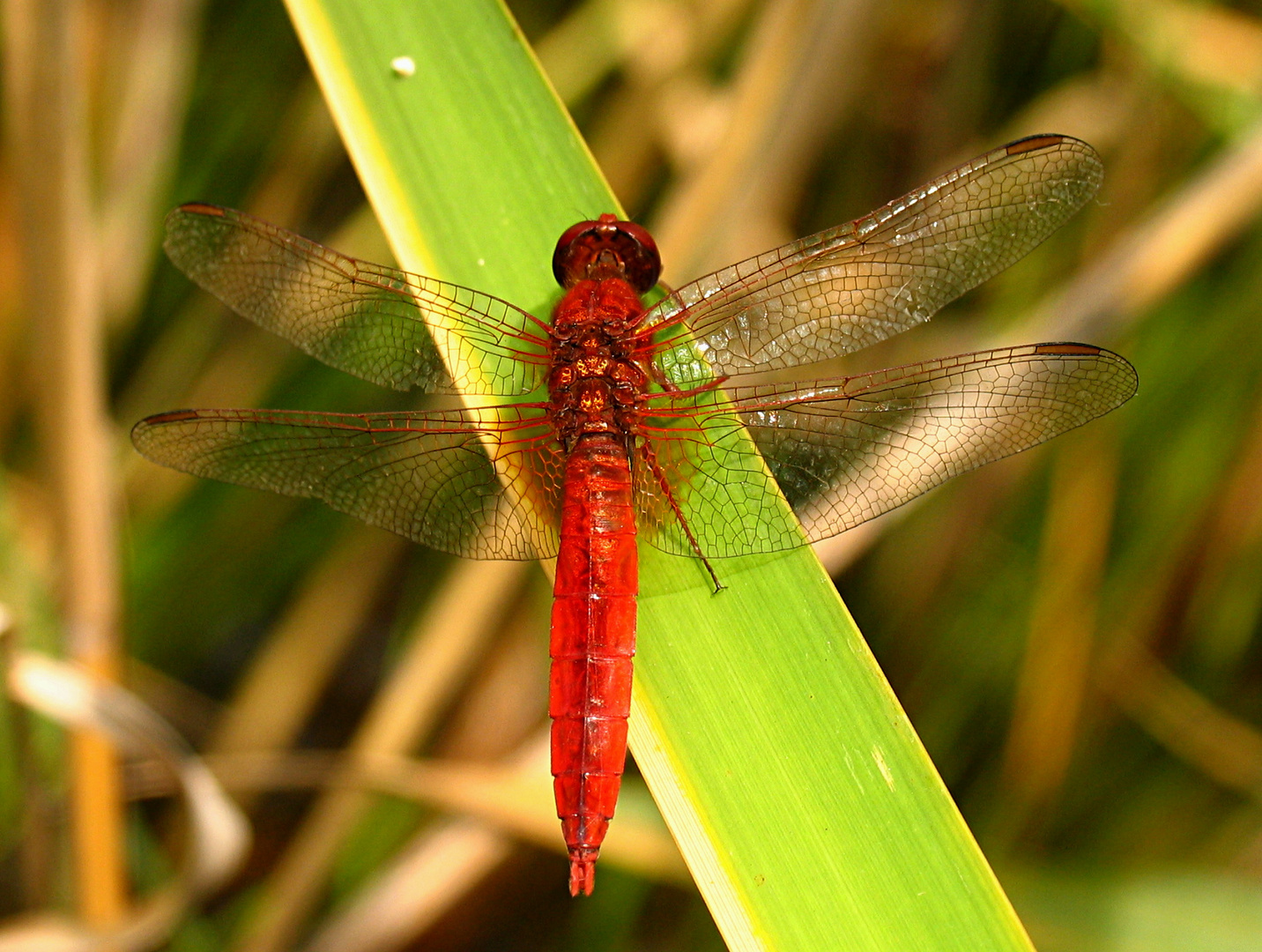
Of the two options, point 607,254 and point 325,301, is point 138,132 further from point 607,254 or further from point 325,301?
point 607,254

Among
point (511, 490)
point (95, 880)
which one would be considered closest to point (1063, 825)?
point (511, 490)

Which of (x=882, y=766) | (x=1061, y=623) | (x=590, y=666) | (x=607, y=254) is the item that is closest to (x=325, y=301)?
(x=607, y=254)

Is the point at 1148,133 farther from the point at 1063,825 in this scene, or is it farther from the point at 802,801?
the point at 802,801

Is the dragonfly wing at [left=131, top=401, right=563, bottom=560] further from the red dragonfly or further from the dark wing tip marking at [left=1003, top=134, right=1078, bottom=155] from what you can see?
the dark wing tip marking at [left=1003, top=134, right=1078, bottom=155]

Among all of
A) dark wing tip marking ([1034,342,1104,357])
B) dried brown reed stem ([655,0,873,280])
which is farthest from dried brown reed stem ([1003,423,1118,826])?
dried brown reed stem ([655,0,873,280])

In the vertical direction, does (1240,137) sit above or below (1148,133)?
below

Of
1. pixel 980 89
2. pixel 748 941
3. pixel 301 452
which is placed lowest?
pixel 748 941

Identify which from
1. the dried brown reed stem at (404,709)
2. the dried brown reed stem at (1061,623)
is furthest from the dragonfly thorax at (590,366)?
Answer: the dried brown reed stem at (1061,623)

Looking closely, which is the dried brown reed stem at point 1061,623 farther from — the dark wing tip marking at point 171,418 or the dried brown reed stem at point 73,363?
the dried brown reed stem at point 73,363
